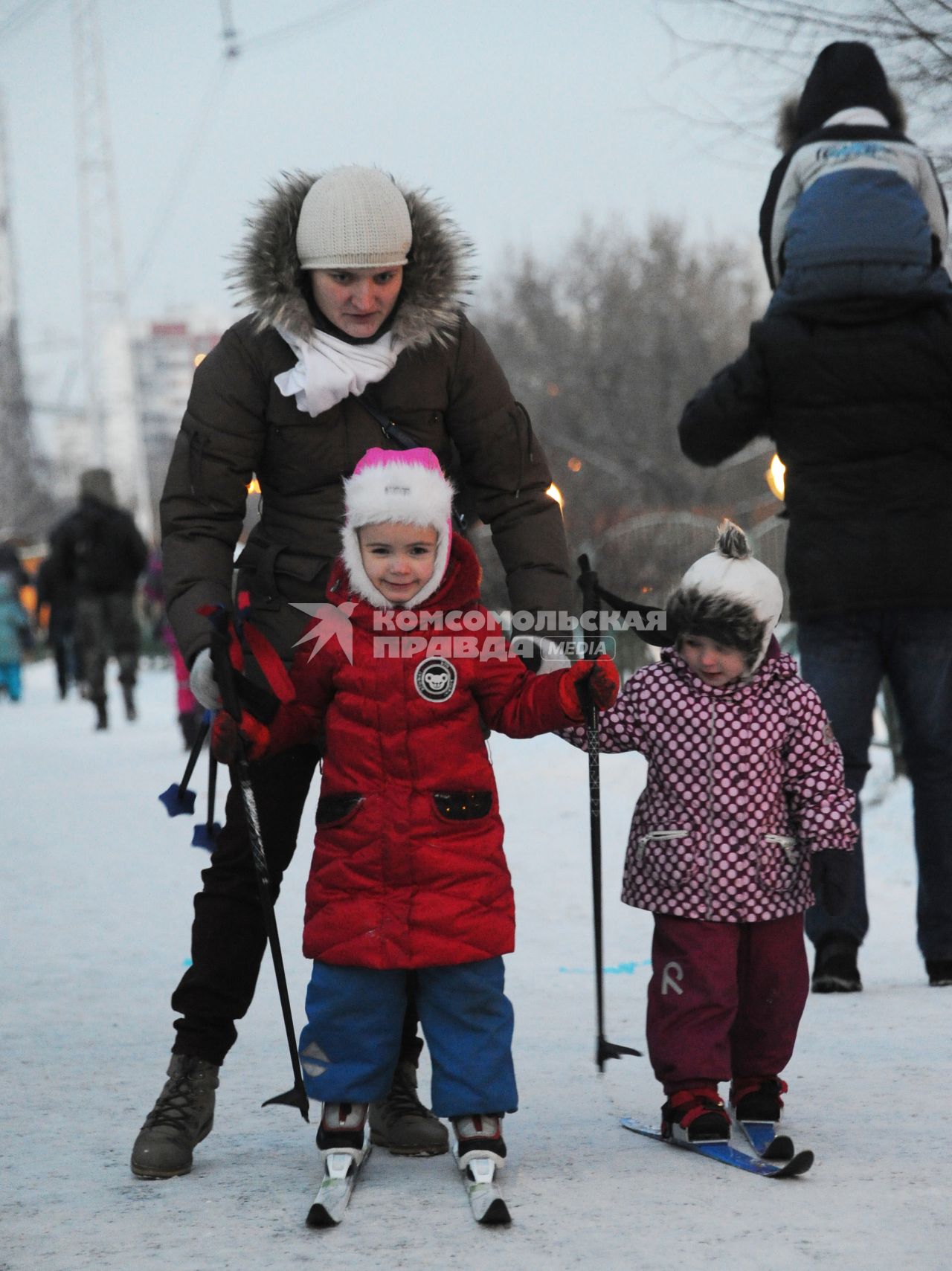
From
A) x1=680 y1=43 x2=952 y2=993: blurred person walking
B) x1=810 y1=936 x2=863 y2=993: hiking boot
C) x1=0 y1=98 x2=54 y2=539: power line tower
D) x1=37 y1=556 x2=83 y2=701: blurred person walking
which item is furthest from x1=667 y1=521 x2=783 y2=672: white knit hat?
x1=0 y1=98 x2=54 y2=539: power line tower

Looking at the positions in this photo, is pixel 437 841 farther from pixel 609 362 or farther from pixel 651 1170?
pixel 609 362

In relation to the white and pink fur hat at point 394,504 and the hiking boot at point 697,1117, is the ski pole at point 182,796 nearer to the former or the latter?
the white and pink fur hat at point 394,504

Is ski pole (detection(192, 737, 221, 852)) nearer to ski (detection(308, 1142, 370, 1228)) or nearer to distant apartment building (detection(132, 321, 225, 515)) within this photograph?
ski (detection(308, 1142, 370, 1228))

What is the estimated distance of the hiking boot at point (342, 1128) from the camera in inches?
125

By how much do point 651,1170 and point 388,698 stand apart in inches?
37.8

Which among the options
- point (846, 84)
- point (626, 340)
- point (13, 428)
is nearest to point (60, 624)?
point (846, 84)

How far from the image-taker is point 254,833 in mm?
3303

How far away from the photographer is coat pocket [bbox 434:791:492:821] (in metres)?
3.20

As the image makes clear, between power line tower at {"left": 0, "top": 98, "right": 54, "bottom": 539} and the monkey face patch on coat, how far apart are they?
4950 cm

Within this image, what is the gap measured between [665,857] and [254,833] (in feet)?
2.56

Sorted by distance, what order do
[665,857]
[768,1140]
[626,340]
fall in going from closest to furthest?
[768,1140] → [665,857] → [626,340]

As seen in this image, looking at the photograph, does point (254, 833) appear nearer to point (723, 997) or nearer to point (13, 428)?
point (723, 997)

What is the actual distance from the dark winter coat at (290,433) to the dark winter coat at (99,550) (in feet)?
35.0

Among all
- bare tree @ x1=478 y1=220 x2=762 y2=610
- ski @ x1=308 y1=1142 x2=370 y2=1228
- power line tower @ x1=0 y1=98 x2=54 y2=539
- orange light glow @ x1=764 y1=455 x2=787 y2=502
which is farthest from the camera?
power line tower @ x1=0 y1=98 x2=54 y2=539
